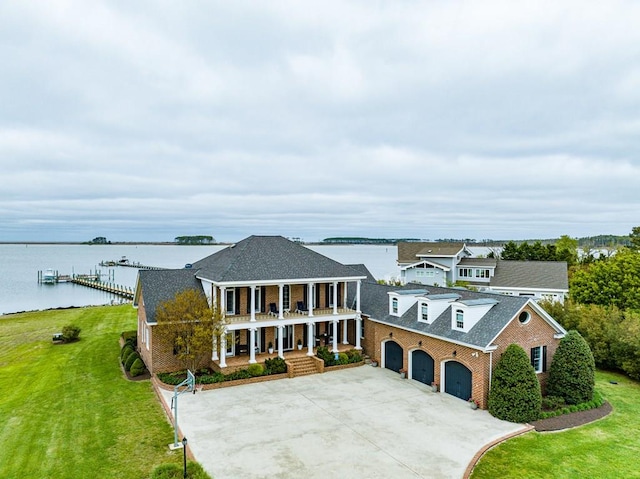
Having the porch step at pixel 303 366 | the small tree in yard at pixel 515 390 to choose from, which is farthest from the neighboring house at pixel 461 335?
the porch step at pixel 303 366

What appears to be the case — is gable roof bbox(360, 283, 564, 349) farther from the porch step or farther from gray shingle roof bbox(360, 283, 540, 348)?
the porch step

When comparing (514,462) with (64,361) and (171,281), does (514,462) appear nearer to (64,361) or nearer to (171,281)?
(171,281)

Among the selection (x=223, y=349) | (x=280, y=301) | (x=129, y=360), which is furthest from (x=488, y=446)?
(x=129, y=360)

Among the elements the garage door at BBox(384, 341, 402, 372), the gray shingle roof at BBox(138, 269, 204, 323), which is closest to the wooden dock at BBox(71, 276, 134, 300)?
the gray shingle roof at BBox(138, 269, 204, 323)

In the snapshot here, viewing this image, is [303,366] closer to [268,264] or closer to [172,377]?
[268,264]

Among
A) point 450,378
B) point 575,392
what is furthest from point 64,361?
point 575,392
